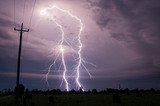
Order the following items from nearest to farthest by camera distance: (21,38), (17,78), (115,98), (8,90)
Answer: (115,98) < (17,78) < (21,38) < (8,90)

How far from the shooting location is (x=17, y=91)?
41.8m

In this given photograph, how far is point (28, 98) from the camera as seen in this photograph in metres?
45.9

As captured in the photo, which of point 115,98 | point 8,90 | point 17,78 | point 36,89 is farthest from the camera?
point 36,89

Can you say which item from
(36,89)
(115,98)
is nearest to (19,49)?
(115,98)

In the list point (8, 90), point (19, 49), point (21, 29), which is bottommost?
point (8, 90)

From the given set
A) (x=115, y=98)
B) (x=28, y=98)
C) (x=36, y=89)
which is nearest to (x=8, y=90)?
(x=36, y=89)

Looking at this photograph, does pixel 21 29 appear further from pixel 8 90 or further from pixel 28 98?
pixel 8 90

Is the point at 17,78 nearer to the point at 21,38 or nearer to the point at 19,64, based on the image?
the point at 19,64

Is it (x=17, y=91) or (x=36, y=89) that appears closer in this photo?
(x=17, y=91)

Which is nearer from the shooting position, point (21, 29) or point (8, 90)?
point (21, 29)

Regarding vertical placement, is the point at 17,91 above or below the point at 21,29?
below

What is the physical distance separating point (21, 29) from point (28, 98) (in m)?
11.9

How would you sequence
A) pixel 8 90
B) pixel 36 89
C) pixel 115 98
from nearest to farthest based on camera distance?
pixel 115 98 → pixel 8 90 → pixel 36 89

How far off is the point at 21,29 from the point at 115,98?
19976 millimetres
